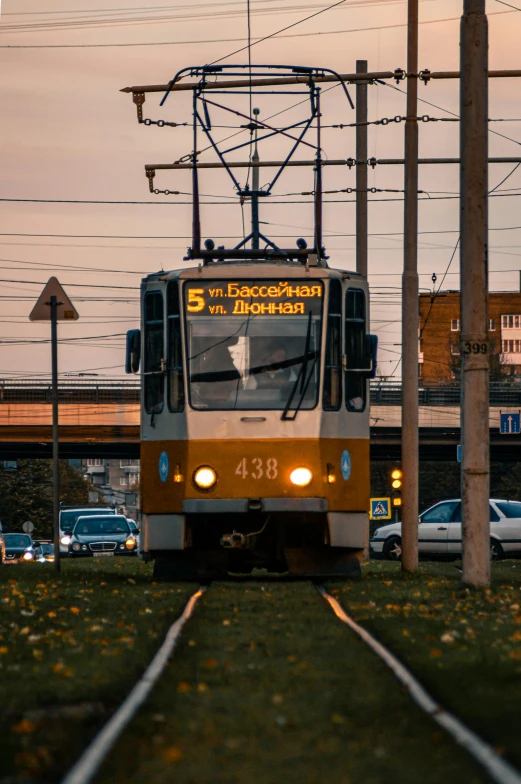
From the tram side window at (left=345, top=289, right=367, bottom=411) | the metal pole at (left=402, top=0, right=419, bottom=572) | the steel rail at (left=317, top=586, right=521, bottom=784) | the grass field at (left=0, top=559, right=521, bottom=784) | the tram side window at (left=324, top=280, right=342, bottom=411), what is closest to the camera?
the steel rail at (left=317, top=586, right=521, bottom=784)

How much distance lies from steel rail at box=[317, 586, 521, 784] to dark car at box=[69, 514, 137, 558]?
3147cm

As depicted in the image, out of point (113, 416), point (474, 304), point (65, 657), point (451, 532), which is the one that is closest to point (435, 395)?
point (113, 416)

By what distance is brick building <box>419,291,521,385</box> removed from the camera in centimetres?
11525

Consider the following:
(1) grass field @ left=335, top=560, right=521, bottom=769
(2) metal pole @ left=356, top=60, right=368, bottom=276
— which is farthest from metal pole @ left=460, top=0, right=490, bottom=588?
(2) metal pole @ left=356, top=60, right=368, bottom=276

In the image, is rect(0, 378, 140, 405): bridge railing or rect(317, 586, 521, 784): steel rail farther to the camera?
rect(0, 378, 140, 405): bridge railing

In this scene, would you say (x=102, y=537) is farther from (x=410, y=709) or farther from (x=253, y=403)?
(x=410, y=709)

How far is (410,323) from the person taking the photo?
22.1 metres

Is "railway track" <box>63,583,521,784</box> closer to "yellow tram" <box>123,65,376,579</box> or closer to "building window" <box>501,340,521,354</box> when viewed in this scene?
"yellow tram" <box>123,65,376,579</box>

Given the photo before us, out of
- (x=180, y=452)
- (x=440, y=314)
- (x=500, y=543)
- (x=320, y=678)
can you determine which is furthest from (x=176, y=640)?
(x=440, y=314)

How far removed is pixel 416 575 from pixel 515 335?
107 metres

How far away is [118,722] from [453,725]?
1541 millimetres

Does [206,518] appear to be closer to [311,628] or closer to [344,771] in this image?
[311,628]

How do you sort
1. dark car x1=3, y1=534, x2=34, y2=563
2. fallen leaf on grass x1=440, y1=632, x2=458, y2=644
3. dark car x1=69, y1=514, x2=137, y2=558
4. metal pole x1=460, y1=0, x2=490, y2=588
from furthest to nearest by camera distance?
dark car x1=3, y1=534, x2=34, y2=563
dark car x1=69, y1=514, x2=137, y2=558
metal pole x1=460, y1=0, x2=490, y2=588
fallen leaf on grass x1=440, y1=632, x2=458, y2=644

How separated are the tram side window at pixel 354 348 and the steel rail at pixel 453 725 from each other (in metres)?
7.41
